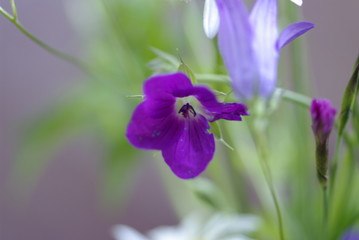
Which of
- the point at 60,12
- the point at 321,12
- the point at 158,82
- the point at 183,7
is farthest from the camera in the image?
the point at 60,12

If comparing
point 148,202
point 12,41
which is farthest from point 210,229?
point 12,41

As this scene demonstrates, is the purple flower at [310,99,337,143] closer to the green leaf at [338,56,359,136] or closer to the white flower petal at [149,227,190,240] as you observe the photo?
the green leaf at [338,56,359,136]

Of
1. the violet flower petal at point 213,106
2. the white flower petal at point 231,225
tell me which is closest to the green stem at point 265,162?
the violet flower petal at point 213,106

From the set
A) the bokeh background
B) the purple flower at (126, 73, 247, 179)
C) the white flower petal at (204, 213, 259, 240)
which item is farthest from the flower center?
the bokeh background

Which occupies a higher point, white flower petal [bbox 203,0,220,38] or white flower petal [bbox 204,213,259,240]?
white flower petal [bbox 203,0,220,38]

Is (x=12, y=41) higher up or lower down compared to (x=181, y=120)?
higher up

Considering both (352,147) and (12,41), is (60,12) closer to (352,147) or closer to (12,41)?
(12,41)

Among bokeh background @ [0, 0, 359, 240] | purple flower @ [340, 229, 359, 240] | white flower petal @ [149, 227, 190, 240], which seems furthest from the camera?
bokeh background @ [0, 0, 359, 240]

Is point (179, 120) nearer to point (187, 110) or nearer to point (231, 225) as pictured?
point (187, 110)
